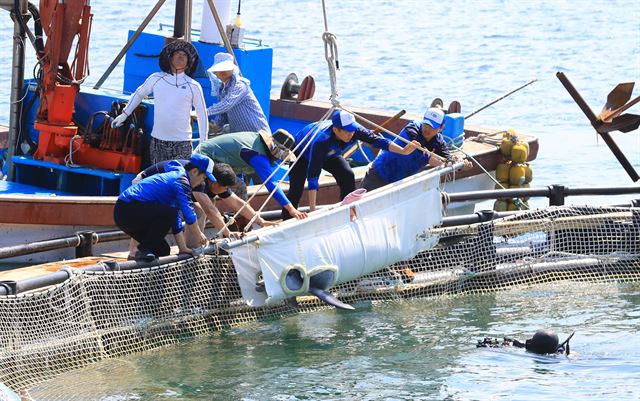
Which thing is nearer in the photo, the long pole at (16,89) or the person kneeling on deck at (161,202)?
the person kneeling on deck at (161,202)

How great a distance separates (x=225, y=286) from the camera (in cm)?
1102

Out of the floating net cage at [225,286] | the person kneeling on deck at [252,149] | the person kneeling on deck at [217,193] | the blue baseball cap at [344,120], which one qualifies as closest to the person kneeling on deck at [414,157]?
the floating net cage at [225,286]

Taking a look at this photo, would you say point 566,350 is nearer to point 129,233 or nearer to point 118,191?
point 129,233

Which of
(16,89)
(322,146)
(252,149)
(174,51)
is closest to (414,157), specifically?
(322,146)

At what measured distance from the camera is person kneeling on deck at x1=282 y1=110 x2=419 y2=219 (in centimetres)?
1139

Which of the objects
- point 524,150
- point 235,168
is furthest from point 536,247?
point 235,168

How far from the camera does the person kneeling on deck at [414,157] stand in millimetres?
11898

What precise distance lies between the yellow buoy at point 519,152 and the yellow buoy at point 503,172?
105 millimetres

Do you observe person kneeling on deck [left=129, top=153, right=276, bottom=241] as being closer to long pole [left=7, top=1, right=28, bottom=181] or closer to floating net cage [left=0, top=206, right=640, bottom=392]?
floating net cage [left=0, top=206, right=640, bottom=392]

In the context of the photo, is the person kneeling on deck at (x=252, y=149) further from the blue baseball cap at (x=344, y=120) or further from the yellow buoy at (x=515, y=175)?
the yellow buoy at (x=515, y=175)

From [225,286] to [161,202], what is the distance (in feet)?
3.72

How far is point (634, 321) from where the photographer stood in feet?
37.7

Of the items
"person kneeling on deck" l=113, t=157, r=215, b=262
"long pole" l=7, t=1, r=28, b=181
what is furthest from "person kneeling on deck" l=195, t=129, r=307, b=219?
"long pole" l=7, t=1, r=28, b=181

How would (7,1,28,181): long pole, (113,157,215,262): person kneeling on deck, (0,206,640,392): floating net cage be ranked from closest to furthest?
1. (0,206,640,392): floating net cage
2. (113,157,215,262): person kneeling on deck
3. (7,1,28,181): long pole
